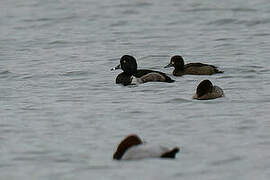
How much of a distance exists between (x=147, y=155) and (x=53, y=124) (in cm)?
276

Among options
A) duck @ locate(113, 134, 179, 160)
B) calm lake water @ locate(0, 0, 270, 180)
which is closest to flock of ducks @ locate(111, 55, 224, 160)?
A: duck @ locate(113, 134, 179, 160)

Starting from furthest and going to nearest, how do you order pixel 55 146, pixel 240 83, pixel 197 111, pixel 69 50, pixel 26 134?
pixel 69 50 → pixel 240 83 → pixel 197 111 → pixel 26 134 → pixel 55 146

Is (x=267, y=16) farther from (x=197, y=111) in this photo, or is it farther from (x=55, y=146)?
(x=55, y=146)

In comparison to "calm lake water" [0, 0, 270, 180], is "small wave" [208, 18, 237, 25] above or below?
above

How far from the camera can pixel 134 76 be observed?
1569cm

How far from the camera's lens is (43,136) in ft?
36.8

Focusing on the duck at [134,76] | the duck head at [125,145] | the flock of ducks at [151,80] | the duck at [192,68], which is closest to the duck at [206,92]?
the flock of ducks at [151,80]

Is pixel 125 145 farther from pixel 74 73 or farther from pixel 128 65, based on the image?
pixel 74 73

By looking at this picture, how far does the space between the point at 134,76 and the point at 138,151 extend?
612cm

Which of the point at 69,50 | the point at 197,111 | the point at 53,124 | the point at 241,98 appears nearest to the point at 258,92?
the point at 241,98

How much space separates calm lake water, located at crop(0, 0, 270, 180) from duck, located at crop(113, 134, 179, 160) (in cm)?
9

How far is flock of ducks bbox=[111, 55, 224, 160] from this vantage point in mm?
9602

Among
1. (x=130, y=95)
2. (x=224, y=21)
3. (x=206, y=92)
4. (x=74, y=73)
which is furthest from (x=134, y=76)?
(x=224, y=21)

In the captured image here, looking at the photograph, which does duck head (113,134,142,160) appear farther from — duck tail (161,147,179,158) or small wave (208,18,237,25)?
small wave (208,18,237,25)
